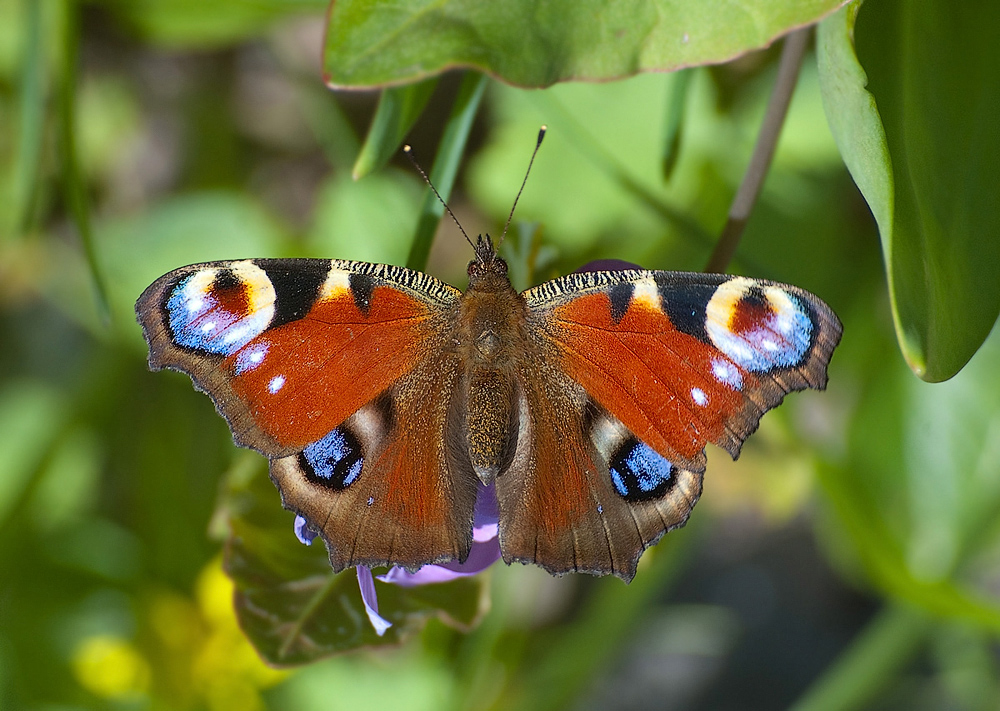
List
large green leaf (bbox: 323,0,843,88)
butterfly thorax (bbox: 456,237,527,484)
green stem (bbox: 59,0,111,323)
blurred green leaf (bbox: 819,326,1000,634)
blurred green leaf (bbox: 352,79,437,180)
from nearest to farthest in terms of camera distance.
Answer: large green leaf (bbox: 323,0,843,88) < blurred green leaf (bbox: 352,79,437,180) < butterfly thorax (bbox: 456,237,527,484) < green stem (bbox: 59,0,111,323) < blurred green leaf (bbox: 819,326,1000,634)

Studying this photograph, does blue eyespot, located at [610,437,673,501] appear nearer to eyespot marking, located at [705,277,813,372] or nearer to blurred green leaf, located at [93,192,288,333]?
eyespot marking, located at [705,277,813,372]

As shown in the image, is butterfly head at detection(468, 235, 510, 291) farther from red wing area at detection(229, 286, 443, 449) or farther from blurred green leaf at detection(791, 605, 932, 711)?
blurred green leaf at detection(791, 605, 932, 711)

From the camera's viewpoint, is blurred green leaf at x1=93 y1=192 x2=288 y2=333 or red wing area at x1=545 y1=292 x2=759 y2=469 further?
blurred green leaf at x1=93 y1=192 x2=288 y2=333

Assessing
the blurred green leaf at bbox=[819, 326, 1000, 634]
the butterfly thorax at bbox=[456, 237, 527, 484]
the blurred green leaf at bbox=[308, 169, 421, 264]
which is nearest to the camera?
the butterfly thorax at bbox=[456, 237, 527, 484]

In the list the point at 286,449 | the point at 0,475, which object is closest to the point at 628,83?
the point at 286,449

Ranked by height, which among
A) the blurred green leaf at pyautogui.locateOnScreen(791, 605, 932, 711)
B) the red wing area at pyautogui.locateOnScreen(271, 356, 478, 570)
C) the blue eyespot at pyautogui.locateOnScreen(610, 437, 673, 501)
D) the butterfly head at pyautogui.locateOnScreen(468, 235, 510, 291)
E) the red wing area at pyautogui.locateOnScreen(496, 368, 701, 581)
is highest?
the butterfly head at pyautogui.locateOnScreen(468, 235, 510, 291)

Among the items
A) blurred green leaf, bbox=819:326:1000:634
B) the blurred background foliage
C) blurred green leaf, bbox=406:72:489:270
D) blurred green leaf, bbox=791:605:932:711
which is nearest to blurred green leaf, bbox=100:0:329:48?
the blurred background foliage

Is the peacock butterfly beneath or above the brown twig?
beneath
